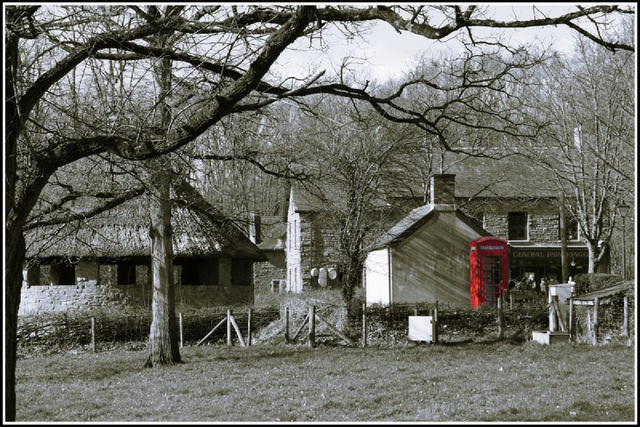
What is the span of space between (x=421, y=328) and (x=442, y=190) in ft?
30.6

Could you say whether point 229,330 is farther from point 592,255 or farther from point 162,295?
point 592,255

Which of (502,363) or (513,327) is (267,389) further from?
(513,327)

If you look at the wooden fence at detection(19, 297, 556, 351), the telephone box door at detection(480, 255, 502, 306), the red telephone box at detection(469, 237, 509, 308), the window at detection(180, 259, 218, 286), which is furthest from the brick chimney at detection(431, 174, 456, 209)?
the window at detection(180, 259, 218, 286)

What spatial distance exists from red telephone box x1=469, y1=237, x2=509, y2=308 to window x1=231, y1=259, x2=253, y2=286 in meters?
9.08

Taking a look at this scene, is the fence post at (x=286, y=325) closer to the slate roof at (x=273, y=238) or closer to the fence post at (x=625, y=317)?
the fence post at (x=625, y=317)

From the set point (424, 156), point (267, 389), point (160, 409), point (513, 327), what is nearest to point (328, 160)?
point (513, 327)

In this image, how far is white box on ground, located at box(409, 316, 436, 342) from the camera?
2106 cm

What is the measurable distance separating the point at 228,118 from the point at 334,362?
7.54 metres

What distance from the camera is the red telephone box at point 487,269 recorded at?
2878 cm

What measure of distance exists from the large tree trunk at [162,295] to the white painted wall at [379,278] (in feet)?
35.2

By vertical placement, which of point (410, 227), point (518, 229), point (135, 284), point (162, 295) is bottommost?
point (162, 295)

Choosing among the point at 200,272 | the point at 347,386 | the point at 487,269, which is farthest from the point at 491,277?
the point at 347,386

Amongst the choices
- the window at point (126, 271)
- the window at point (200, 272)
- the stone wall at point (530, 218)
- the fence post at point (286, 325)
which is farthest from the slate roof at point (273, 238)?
the fence post at point (286, 325)

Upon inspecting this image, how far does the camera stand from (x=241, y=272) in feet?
104
